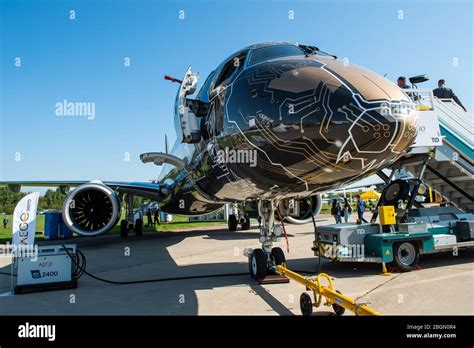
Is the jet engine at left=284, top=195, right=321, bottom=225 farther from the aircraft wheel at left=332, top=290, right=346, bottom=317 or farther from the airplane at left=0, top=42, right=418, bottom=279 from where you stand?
the aircraft wheel at left=332, top=290, right=346, bottom=317

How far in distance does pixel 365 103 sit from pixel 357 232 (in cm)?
488

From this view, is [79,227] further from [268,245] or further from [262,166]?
[262,166]

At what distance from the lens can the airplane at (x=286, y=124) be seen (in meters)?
3.43

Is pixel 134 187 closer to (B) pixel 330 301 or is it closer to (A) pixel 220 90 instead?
(A) pixel 220 90

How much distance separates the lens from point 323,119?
3463mm

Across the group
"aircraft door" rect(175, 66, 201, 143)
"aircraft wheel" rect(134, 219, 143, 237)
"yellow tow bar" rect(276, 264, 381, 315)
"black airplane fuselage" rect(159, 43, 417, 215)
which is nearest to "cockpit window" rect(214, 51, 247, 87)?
"black airplane fuselage" rect(159, 43, 417, 215)

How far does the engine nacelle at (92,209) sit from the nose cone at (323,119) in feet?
26.4

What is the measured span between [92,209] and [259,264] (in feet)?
23.2

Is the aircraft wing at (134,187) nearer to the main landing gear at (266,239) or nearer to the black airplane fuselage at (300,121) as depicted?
the main landing gear at (266,239)

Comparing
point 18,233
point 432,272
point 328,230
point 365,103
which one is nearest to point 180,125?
point 365,103

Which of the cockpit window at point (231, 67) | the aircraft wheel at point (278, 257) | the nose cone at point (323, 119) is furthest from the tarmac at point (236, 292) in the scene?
the cockpit window at point (231, 67)

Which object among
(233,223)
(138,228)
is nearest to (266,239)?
(138,228)

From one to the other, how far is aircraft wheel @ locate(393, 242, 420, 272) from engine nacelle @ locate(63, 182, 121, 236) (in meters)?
7.73

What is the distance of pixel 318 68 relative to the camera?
12.5ft
